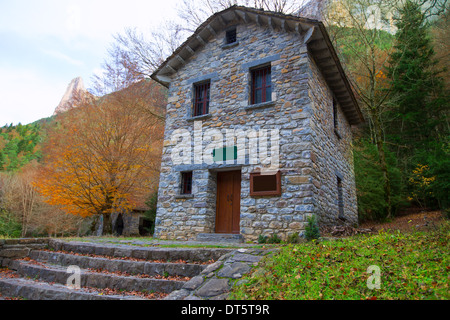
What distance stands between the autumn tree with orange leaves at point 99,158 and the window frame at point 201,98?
136 inches

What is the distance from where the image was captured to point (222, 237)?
7.27 meters

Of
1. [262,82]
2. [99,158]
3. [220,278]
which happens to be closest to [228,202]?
[262,82]

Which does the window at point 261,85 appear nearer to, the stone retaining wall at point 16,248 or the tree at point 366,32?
the tree at point 366,32

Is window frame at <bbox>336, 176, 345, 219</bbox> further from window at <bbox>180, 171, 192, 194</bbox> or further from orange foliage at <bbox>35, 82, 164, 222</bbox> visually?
orange foliage at <bbox>35, 82, 164, 222</bbox>

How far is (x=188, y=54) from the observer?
976cm

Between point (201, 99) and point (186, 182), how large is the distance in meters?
2.96

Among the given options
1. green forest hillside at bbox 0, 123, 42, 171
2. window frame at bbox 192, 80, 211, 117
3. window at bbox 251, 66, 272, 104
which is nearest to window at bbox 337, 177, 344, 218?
window at bbox 251, 66, 272, 104

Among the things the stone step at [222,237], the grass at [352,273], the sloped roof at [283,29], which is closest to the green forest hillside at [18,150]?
the sloped roof at [283,29]

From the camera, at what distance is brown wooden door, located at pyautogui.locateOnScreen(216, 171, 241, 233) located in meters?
7.95

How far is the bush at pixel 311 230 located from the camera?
624 centimetres

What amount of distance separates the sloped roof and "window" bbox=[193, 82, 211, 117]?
1274mm

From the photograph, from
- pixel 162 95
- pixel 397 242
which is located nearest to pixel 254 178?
pixel 397 242
